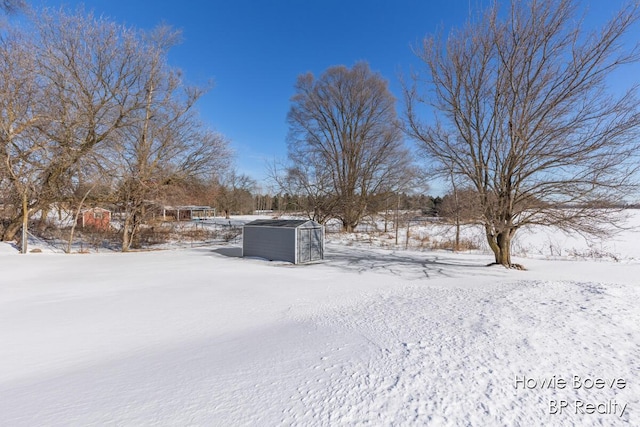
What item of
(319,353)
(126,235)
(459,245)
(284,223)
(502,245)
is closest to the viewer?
(319,353)

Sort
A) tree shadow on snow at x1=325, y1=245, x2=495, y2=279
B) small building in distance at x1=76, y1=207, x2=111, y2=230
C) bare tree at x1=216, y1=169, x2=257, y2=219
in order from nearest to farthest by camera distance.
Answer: tree shadow on snow at x1=325, y1=245, x2=495, y2=279 → small building in distance at x1=76, y1=207, x2=111, y2=230 → bare tree at x1=216, y1=169, x2=257, y2=219

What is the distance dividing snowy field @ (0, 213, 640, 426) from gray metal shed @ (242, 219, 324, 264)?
11.0ft

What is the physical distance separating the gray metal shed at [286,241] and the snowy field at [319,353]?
3.35 meters

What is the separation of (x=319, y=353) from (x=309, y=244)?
23.0 feet

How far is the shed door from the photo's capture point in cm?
993

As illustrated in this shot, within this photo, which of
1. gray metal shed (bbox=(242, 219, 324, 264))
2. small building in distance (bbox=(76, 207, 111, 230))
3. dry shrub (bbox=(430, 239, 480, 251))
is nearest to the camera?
gray metal shed (bbox=(242, 219, 324, 264))

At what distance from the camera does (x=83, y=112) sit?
36.6ft

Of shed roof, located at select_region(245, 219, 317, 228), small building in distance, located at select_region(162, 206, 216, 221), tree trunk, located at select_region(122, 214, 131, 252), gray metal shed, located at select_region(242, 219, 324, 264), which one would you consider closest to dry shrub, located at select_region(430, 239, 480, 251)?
gray metal shed, located at select_region(242, 219, 324, 264)

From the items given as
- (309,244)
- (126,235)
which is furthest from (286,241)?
(126,235)

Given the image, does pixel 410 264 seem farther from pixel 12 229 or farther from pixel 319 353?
pixel 12 229

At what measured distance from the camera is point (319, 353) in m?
3.16

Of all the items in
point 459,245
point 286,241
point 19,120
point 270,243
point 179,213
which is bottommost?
point 459,245

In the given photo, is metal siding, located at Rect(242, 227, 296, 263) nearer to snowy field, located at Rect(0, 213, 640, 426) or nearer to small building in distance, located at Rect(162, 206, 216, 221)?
snowy field, located at Rect(0, 213, 640, 426)

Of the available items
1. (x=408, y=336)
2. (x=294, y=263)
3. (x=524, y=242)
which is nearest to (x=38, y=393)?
(x=408, y=336)
